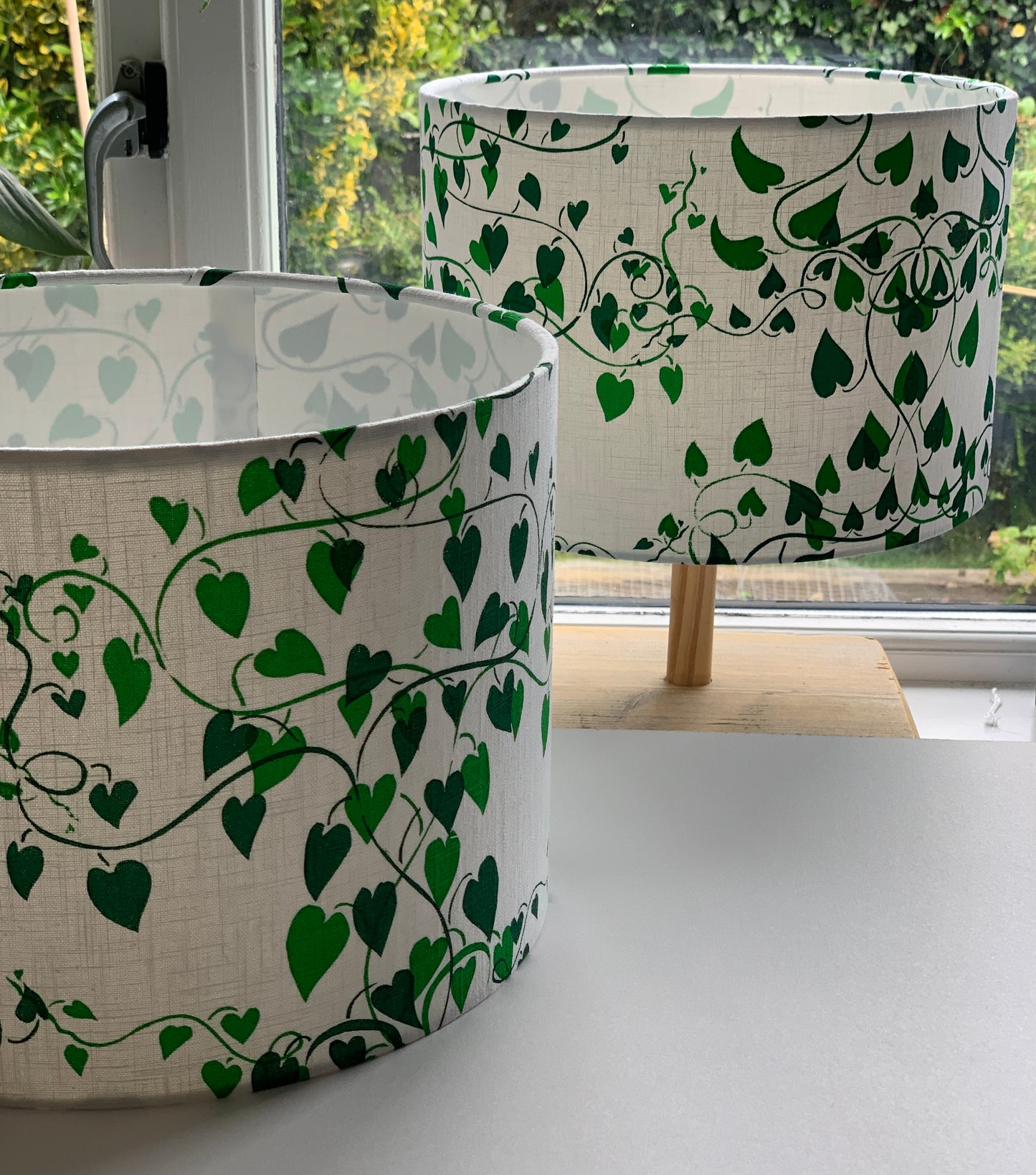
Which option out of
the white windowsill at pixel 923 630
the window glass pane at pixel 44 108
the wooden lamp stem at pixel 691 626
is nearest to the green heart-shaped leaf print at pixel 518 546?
the wooden lamp stem at pixel 691 626

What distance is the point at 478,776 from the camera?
37 cm

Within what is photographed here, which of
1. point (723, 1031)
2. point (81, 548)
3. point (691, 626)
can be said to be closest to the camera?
point (81, 548)

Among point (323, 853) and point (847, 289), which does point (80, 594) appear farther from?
point (847, 289)

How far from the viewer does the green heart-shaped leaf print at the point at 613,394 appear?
0.73 meters

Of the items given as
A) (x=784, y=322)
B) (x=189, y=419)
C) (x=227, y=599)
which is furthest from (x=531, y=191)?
(x=227, y=599)

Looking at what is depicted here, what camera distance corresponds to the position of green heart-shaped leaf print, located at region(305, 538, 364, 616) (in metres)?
0.32

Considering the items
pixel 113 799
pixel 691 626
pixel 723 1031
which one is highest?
pixel 113 799

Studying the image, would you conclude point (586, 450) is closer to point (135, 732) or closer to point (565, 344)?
point (565, 344)

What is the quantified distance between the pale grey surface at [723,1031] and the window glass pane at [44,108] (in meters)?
0.82

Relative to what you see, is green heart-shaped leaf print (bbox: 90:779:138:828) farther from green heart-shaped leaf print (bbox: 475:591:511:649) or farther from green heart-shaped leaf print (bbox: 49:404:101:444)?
green heart-shaped leaf print (bbox: 49:404:101:444)

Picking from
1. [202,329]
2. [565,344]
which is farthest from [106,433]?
[565,344]

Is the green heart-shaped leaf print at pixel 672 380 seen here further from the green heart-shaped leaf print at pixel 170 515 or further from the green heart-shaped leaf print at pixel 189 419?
the green heart-shaped leaf print at pixel 170 515

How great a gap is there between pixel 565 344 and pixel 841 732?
353 mm

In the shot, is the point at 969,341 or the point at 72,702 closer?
the point at 72,702
